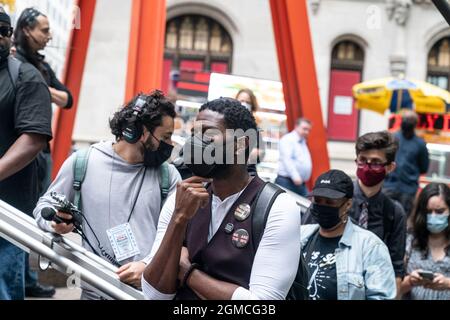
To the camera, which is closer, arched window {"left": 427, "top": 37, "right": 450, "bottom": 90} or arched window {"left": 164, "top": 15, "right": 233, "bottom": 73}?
arched window {"left": 164, "top": 15, "right": 233, "bottom": 73}

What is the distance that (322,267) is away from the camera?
12.9 ft

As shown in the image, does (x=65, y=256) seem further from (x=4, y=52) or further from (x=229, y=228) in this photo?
(x=4, y=52)

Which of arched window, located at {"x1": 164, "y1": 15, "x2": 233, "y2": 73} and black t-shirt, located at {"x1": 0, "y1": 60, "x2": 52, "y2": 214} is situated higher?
arched window, located at {"x1": 164, "y1": 15, "x2": 233, "y2": 73}

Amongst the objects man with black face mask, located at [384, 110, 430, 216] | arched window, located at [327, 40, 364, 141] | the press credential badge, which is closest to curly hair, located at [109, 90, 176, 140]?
the press credential badge

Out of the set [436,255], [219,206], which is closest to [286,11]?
[436,255]

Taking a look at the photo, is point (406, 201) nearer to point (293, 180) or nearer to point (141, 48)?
point (293, 180)

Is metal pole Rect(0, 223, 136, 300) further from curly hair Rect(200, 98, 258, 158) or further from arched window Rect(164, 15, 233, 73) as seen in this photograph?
arched window Rect(164, 15, 233, 73)

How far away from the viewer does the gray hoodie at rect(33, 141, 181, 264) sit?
12.1ft

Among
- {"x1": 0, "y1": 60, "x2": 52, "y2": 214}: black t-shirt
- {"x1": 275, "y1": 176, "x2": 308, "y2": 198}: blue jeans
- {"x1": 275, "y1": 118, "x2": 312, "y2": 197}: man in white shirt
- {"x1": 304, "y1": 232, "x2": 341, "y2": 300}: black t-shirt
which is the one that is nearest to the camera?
{"x1": 304, "y1": 232, "x2": 341, "y2": 300}: black t-shirt

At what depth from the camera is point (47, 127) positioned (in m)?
4.15

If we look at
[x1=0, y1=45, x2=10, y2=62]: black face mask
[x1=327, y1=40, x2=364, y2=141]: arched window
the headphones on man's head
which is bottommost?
the headphones on man's head

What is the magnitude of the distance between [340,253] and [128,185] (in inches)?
41.8

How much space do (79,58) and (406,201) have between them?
4.00m

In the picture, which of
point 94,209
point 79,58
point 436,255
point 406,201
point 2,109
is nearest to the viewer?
point 94,209
